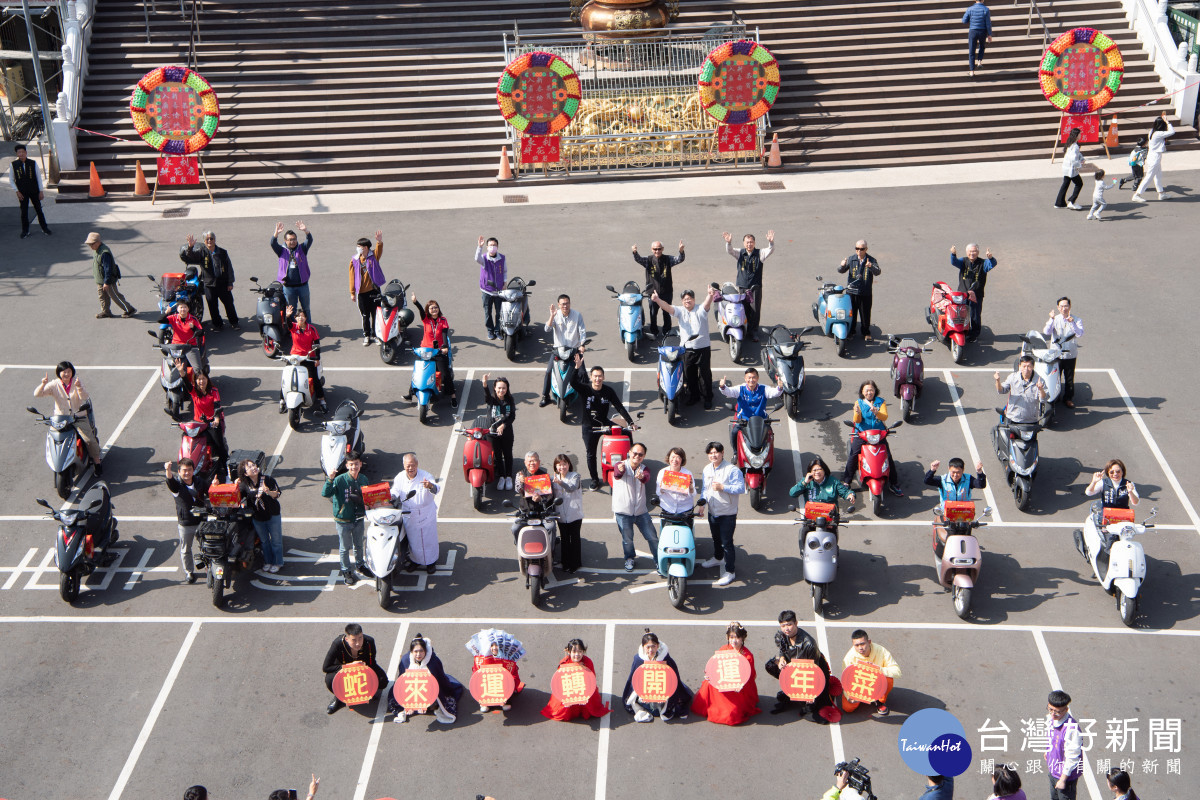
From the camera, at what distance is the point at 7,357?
2228cm

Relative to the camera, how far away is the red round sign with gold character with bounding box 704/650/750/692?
44.1 feet

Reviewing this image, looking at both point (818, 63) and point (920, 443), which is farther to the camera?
point (818, 63)

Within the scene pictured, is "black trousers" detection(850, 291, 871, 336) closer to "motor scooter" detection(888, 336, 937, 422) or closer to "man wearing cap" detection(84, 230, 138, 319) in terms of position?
"motor scooter" detection(888, 336, 937, 422)

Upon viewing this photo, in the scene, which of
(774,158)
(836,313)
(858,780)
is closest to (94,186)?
(774,158)

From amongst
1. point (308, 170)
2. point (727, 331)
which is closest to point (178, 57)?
point (308, 170)

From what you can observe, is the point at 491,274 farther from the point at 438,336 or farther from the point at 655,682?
the point at 655,682

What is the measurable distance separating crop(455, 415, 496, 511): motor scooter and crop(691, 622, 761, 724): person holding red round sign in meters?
5.21

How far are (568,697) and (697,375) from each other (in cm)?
783

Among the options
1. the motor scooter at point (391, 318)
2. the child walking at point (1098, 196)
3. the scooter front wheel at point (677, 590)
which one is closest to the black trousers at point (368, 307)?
the motor scooter at point (391, 318)

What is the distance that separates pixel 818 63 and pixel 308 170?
13.6 metres

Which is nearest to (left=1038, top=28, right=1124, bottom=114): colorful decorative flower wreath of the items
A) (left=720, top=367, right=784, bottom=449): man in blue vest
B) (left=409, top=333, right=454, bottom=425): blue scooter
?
(left=720, top=367, right=784, bottom=449): man in blue vest

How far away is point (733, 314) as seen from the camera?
69.2ft

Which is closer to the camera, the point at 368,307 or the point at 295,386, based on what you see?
the point at 295,386

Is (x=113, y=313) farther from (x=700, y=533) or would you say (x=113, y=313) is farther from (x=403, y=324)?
(x=700, y=533)
